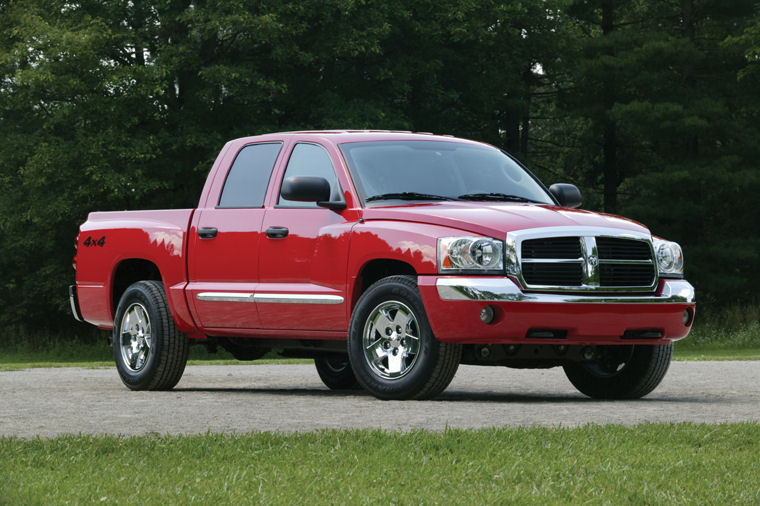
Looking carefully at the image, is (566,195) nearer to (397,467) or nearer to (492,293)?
(492,293)

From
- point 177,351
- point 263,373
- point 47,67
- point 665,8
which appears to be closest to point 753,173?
point 665,8

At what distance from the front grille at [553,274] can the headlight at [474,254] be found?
0.70 ft

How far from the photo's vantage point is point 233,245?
10.7 m

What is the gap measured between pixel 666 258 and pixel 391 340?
221 centimetres

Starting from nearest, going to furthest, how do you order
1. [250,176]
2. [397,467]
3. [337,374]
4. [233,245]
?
[397,467] → [233,245] → [250,176] → [337,374]

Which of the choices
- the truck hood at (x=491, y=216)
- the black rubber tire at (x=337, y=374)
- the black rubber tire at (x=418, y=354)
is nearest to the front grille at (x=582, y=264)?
the truck hood at (x=491, y=216)

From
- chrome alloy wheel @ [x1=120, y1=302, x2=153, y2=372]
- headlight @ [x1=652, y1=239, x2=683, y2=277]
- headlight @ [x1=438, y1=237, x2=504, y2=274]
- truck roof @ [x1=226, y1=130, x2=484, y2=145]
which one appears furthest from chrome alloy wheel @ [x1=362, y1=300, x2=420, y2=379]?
chrome alloy wheel @ [x1=120, y1=302, x2=153, y2=372]

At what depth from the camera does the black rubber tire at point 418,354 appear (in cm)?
915

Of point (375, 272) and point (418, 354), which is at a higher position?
point (375, 272)

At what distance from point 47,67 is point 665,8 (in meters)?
20.9

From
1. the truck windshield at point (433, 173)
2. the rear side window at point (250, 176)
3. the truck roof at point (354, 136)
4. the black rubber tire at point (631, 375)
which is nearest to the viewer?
the truck windshield at point (433, 173)

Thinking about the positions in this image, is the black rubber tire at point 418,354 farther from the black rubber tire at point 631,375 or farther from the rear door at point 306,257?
the black rubber tire at point 631,375

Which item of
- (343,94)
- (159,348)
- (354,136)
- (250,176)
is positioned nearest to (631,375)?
(354,136)

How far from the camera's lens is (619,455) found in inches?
247
